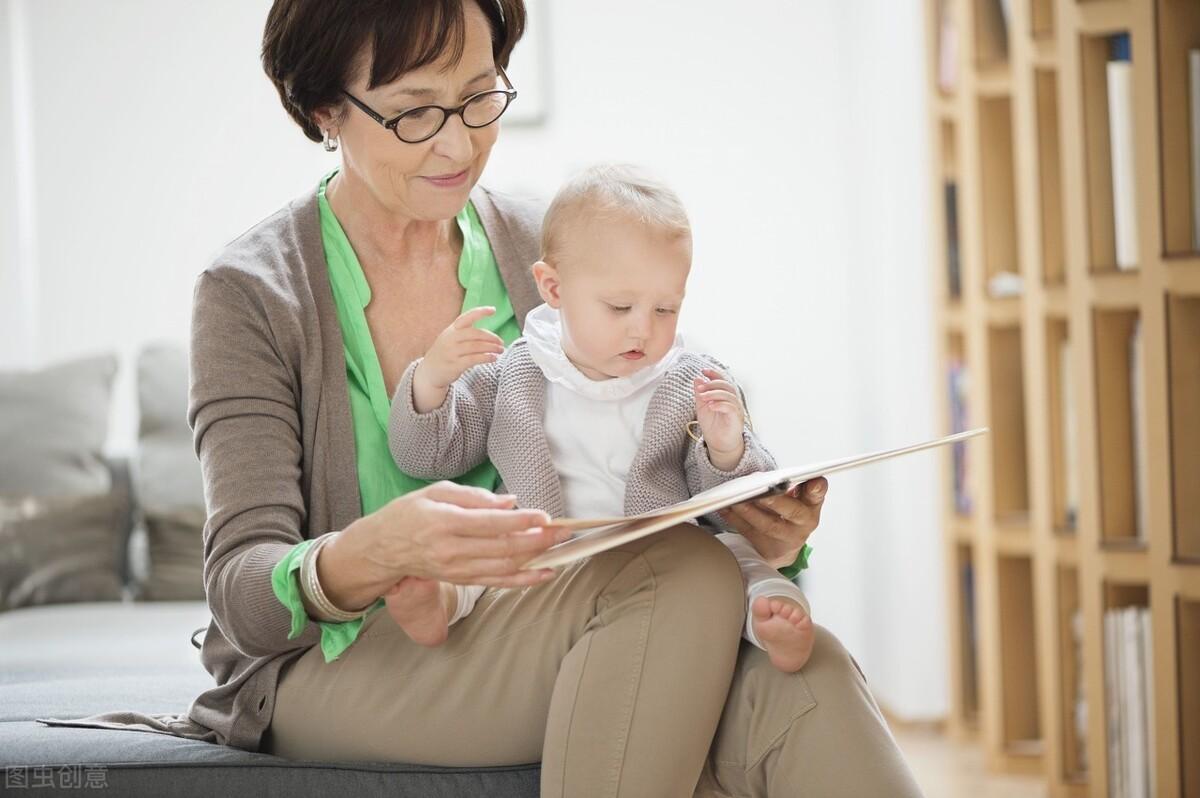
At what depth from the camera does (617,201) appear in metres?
1.46

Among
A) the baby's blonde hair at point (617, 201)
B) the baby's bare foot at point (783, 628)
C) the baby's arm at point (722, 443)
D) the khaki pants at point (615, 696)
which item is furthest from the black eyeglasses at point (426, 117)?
the baby's bare foot at point (783, 628)

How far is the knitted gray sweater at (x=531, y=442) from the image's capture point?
57.8 inches

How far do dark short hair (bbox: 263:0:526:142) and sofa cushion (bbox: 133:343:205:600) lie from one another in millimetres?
1493

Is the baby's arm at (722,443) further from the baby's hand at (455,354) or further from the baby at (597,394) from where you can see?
the baby's hand at (455,354)

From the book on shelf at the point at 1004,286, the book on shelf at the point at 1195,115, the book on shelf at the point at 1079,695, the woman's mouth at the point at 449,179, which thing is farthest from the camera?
the book on shelf at the point at 1004,286

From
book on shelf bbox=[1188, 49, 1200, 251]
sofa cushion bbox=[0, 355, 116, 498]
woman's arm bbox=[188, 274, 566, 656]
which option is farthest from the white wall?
woman's arm bbox=[188, 274, 566, 656]

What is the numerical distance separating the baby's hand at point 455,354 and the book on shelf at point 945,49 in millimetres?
2294

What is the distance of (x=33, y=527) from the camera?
281 cm

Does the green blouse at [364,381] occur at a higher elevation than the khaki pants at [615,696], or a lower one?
higher

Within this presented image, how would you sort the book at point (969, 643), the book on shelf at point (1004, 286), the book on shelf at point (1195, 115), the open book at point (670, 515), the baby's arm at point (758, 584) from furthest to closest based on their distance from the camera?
the book at point (969, 643)
the book on shelf at point (1004, 286)
the book on shelf at point (1195, 115)
the baby's arm at point (758, 584)
the open book at point (670, 515)

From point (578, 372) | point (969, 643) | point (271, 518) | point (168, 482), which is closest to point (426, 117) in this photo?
point (578, 372)

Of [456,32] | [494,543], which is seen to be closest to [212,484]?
[494,543]

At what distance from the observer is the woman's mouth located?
1.57 metres

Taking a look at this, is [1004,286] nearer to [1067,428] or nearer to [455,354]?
[1067,428]
